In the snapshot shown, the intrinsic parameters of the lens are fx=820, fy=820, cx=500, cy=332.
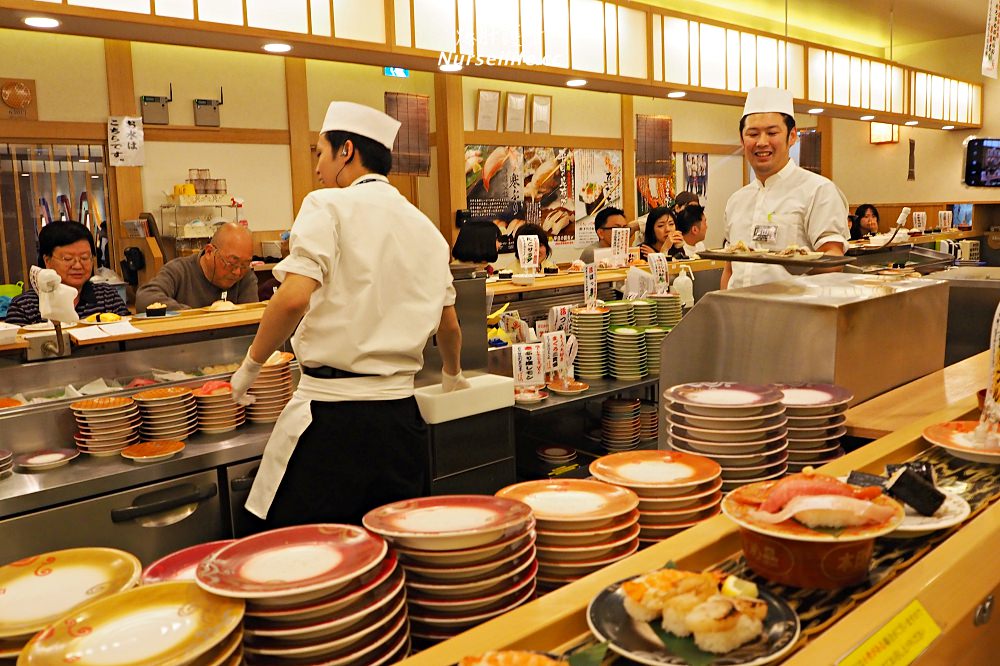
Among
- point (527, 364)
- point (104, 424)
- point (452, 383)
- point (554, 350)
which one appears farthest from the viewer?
point (554, 350)

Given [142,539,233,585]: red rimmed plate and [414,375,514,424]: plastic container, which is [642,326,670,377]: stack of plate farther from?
[142,539,233,585]: red rimmed plate

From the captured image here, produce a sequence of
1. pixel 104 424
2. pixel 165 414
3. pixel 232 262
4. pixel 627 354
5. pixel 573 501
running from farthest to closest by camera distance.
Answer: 1. pixel 232 262
2. pixel 627 354
3. pixel 165 414
4. pixel 104 424
5. pixel 573 501

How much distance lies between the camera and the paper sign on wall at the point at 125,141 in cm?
650

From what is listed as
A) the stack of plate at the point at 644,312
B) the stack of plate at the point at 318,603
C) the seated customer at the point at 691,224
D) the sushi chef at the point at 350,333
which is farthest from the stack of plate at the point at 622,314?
the seated customer at the point at 691,224

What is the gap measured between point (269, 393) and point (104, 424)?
2.05ft

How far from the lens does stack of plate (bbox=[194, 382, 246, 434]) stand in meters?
3.12

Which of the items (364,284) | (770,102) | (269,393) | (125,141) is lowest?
(269,393)

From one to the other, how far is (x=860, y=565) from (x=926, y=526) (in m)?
0.21

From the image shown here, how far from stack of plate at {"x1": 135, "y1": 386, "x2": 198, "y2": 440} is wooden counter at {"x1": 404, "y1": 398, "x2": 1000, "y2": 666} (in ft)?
7.36

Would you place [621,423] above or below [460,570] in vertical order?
below

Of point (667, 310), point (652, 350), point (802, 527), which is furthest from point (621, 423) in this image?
point (802, 527)

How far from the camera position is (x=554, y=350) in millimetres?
3830

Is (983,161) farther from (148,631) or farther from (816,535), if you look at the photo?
(148,631)

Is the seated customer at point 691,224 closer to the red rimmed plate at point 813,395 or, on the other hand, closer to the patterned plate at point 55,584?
the red rimmed plate at point 813,395
